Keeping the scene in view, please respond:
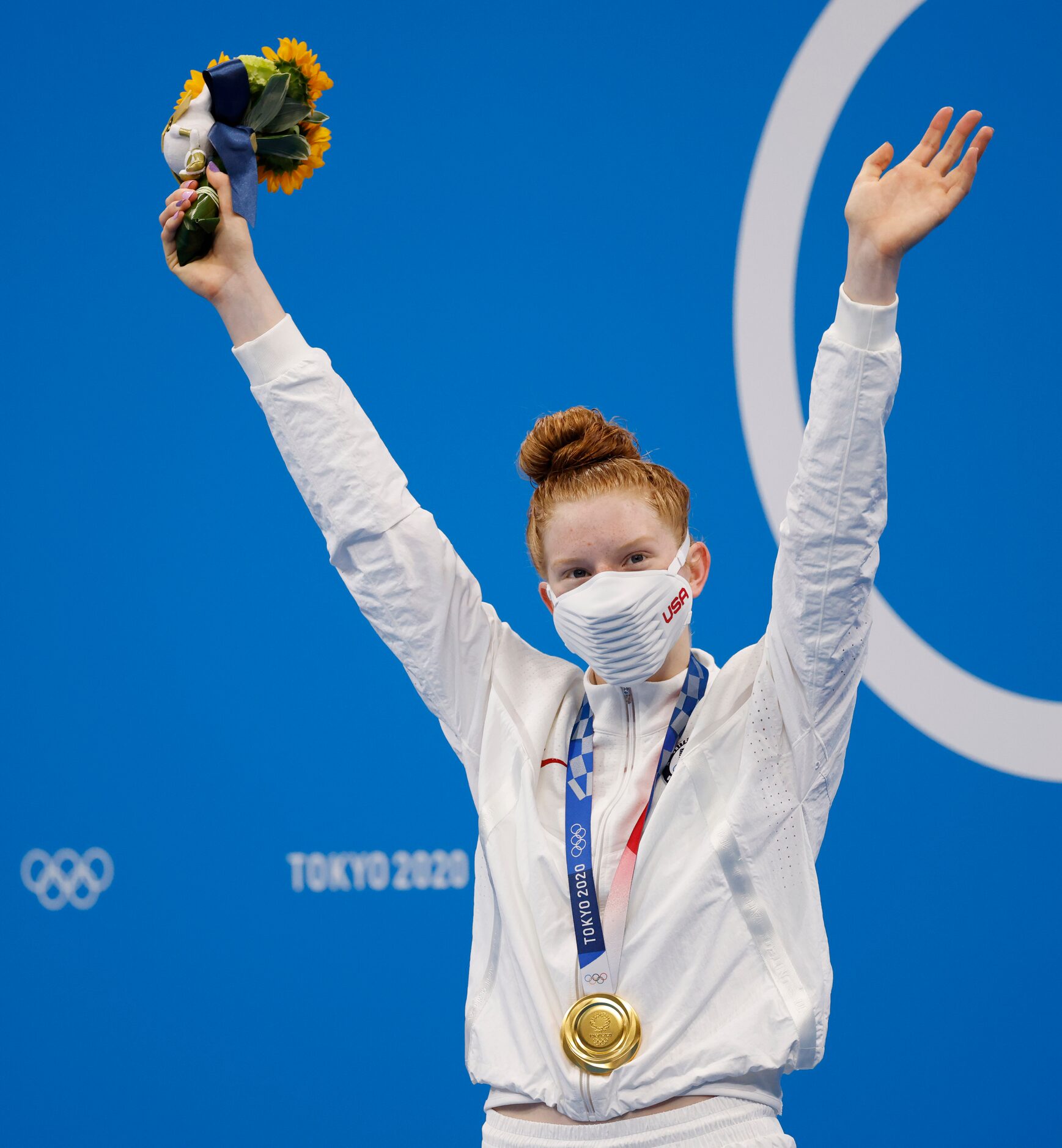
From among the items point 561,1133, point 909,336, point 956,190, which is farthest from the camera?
point 909,336

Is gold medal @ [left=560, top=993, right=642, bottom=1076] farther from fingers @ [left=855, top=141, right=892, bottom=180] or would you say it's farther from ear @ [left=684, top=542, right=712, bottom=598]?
fingers @ [left=855, top=141, right=892, bottom=180]

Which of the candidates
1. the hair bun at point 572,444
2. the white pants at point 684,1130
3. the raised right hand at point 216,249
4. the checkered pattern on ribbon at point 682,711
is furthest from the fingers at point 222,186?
the white pants at point 684,1130

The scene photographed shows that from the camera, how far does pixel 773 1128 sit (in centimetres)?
165

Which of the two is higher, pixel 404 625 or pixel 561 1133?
pixel 404 625

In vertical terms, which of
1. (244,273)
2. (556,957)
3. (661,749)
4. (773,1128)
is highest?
(244,273)

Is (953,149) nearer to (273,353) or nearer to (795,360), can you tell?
(273,353)

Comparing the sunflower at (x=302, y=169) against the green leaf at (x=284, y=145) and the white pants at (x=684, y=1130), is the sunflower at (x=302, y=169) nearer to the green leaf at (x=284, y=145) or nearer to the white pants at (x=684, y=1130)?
the green leaf at (x=284, y=145)

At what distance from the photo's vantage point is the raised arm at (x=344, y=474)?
5.95ft

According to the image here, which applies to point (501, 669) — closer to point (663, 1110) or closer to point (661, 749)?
point (661, 749)

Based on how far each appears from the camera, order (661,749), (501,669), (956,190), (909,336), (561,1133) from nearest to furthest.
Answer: (956,190)
(561,1133)
(661,749)
(501,669)
(909,336)

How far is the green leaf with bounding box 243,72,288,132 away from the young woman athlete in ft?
0.34

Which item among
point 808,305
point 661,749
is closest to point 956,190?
point 661,749

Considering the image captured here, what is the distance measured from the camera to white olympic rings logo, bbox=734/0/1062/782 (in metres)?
2.93

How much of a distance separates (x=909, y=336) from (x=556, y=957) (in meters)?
1.83
